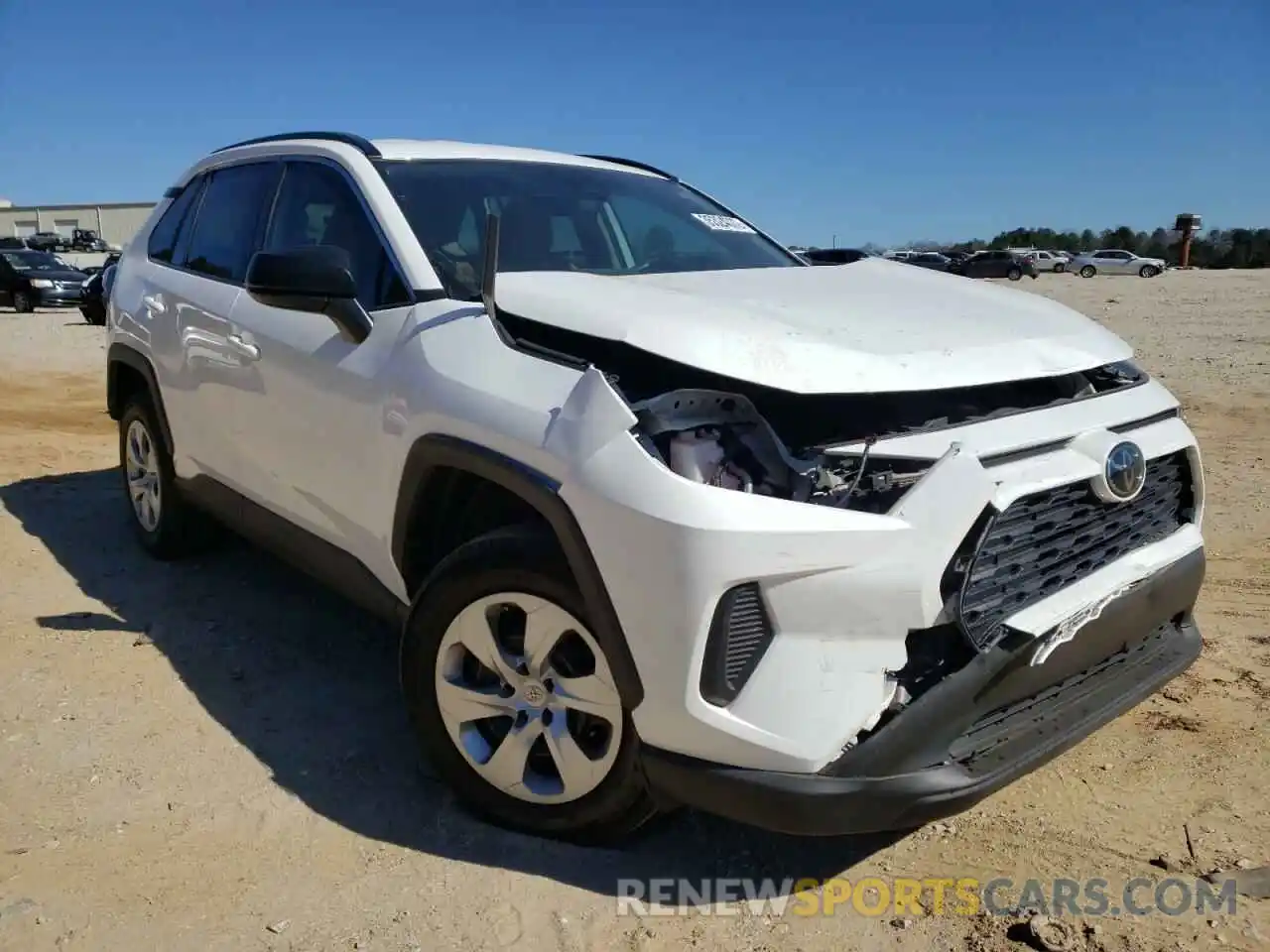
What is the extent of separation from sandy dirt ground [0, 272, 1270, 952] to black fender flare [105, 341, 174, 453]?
0.77 metres

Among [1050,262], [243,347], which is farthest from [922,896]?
[1050,262]

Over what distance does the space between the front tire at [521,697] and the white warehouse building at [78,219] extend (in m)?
75.6

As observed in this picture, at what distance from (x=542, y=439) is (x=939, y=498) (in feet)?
2.94

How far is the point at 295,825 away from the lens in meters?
2.83

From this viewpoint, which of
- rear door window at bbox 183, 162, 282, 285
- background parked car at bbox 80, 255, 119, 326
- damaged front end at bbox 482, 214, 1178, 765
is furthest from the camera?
background parked car at bbox 80, 255, 119, 326

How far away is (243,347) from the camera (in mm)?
3695

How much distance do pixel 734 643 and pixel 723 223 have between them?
2404mm

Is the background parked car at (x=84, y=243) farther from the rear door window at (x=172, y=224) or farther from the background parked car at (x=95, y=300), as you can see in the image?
the rear door window at (x=172, y=224)

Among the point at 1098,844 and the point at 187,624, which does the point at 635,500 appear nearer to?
the point at 1098,844

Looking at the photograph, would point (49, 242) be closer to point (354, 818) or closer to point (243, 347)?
point (243, 347)

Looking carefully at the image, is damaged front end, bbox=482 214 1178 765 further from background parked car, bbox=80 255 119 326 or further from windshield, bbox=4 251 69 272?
windshield, bbox=4 251 69 272

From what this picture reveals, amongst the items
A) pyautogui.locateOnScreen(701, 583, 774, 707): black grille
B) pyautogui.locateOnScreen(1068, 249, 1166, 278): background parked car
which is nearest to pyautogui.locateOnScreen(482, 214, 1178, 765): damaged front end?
pyautogui.locateOnScreen(701, 583, 774, 707): black grille

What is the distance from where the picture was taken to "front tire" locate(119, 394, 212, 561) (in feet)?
15.5

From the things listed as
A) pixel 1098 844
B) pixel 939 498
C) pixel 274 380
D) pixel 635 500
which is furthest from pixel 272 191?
pixel 1098 844
